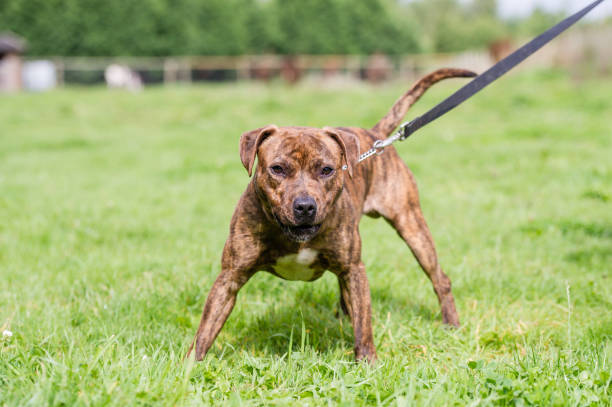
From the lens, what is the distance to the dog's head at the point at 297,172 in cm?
→ 282

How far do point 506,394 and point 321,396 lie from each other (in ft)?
2.66

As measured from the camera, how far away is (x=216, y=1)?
1598 inches

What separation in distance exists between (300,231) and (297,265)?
14.7 inches

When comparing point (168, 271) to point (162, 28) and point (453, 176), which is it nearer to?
point (453, 176)

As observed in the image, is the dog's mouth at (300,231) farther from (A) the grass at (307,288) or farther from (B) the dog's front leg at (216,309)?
(A) the grass at (307,288)

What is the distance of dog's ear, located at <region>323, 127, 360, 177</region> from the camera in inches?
125

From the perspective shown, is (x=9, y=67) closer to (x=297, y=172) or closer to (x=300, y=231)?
(x=297, y=172)

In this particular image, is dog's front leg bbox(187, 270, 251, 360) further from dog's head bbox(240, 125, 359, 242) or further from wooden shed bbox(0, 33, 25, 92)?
wooden shed bbox(0, 33, 25, 92)

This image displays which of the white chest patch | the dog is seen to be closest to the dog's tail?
the dog

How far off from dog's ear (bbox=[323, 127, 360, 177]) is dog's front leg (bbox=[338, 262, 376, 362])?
1.92 feet

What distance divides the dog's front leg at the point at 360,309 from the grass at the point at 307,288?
0.14 m

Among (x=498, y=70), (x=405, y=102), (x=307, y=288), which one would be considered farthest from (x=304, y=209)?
(x=405, y=102)

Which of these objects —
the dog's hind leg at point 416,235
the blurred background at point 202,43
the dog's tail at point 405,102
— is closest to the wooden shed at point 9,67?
the blurred background at point 202,43

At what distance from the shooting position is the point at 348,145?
10.7ft
